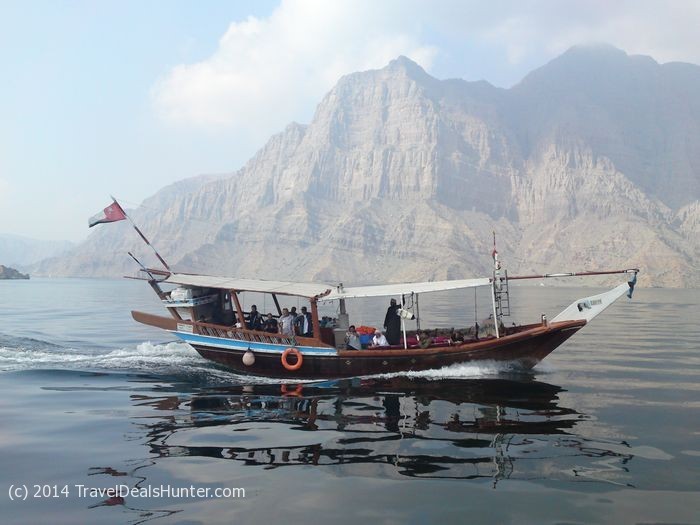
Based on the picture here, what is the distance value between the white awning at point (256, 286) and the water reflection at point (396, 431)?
3.43 metres

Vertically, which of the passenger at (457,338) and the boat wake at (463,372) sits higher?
the passenger at (457,338)

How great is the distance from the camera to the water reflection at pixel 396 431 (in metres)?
10.8

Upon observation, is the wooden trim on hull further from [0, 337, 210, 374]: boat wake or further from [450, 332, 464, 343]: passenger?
[0, 337, 210, 374]: boat wake

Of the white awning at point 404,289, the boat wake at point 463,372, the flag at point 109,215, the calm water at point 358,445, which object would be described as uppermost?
the flag at point 109,215

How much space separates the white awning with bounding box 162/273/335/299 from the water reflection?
3428 mm

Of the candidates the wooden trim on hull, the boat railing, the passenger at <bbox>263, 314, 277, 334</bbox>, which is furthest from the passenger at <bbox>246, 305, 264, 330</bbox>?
the wooden trim on hull

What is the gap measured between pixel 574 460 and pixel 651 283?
13978cm

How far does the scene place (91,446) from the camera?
1207cm

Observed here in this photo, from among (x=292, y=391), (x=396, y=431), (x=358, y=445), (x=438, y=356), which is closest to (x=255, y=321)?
(x=292, y=391)

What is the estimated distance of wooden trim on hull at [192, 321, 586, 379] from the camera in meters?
18.9

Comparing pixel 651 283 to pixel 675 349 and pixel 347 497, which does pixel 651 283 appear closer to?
pixel 675 349

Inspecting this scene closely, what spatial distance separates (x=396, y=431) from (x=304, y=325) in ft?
27.6

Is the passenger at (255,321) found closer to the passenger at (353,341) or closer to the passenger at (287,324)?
the passenger at (287,324)

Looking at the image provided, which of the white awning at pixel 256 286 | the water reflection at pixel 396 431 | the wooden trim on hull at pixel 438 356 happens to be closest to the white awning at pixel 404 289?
the white awning at pixel 256 286
